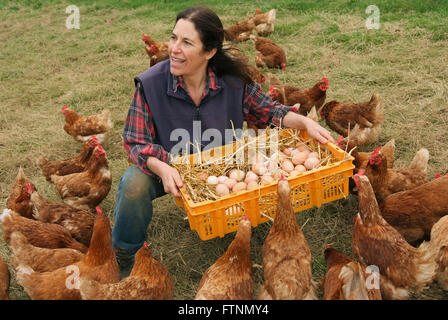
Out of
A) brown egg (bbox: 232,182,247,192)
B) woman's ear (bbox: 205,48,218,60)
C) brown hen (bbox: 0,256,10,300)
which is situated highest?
woman's ear (bbox: 205,48,218,60)

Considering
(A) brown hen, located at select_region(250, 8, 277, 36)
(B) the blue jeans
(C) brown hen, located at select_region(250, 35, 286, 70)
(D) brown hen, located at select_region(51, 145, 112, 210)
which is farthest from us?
(A) brown hen, located at select_region(250, 8, 277, 36)

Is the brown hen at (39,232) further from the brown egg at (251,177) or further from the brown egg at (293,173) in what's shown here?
the brown egg at (293,173)

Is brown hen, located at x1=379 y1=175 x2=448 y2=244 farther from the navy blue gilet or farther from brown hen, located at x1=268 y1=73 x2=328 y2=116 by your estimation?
brown hen, located at x1=268 y1=73 x2=328 y2=116

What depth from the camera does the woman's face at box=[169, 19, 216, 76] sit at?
2.78 m

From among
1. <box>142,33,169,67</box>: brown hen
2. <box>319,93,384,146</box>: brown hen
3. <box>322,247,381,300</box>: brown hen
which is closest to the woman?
<box>322,247,381,300</box>: brown hen

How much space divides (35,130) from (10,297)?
3094 mm

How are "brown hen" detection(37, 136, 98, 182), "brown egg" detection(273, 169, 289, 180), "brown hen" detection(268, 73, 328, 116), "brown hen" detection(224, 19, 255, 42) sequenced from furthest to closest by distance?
1. "brown hen" detection(224, 19, 255, 42)
2. "brown hen" detection(268, 73, 328, 116)
3. "brown hen" detection(37, 136, 98, 182)
4. "brown egg" detection(273, 169, 289, 180)

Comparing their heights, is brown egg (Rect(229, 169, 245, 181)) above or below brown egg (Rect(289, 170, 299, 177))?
below

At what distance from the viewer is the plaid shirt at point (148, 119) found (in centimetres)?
283

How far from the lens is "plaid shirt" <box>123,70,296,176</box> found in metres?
2.83

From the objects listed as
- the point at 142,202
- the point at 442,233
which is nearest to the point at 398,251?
the point at 442,233

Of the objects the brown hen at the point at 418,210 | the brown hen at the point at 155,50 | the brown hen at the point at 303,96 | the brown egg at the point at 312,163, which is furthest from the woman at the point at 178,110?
the brown hen at the point at 155,50

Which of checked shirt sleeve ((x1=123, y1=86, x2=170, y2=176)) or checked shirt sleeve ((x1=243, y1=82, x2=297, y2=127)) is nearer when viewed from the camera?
checked shirt sleeve ((x1=123, y1=86, x2=170, y2=176))

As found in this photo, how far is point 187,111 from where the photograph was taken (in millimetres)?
3055
